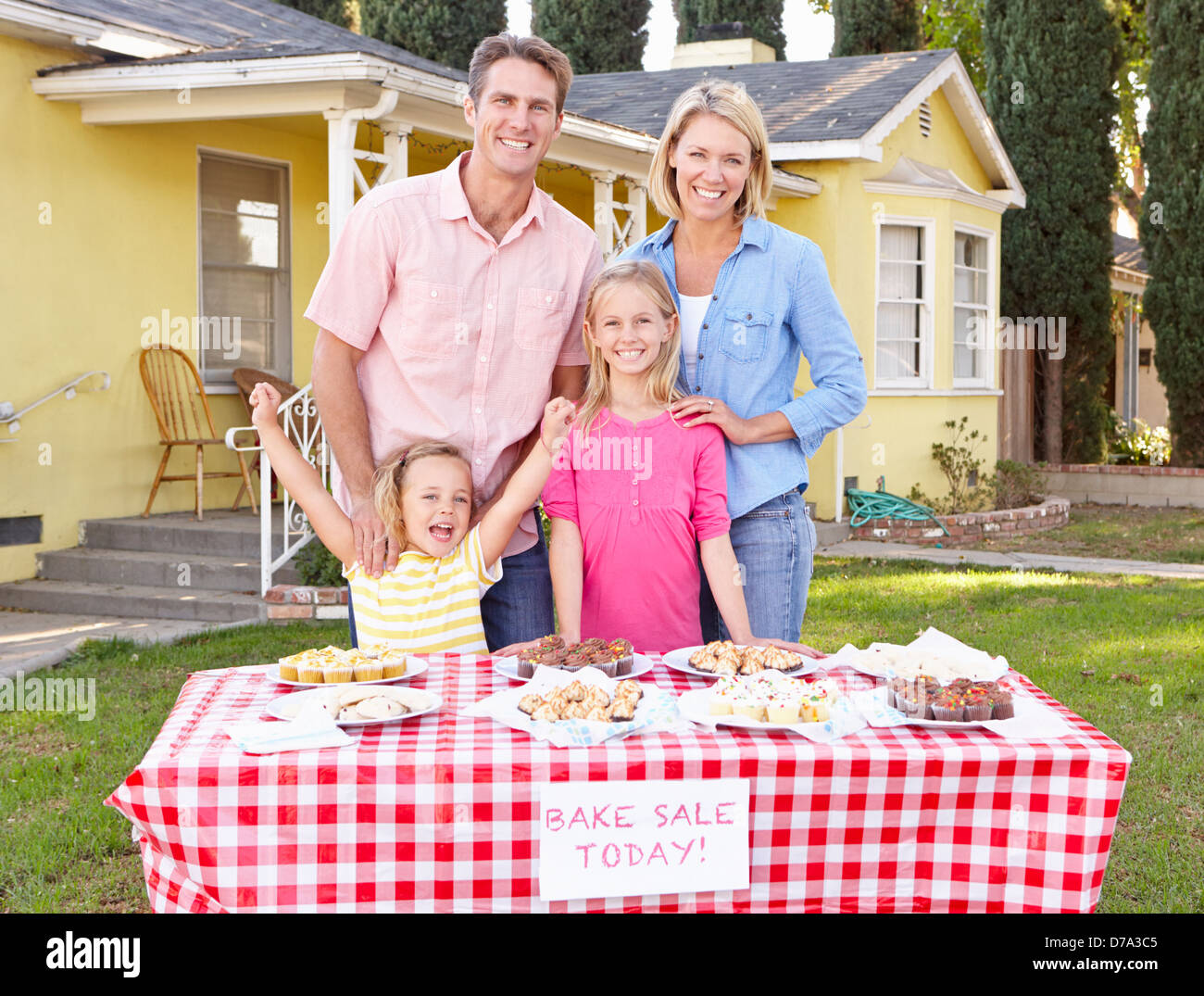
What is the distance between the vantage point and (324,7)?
2230cm

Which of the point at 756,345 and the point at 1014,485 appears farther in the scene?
the point at 1014,485

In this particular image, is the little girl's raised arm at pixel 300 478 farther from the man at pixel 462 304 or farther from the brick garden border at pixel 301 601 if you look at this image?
the brick garden border at pixel 301 601

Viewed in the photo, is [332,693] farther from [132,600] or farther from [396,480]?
[132,600]

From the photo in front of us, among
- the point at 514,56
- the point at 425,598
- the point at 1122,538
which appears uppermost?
the point at 514,56

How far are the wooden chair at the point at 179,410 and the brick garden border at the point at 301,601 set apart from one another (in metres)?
1.51

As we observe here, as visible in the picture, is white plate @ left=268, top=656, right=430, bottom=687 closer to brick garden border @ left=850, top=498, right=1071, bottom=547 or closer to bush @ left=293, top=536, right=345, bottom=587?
bush @ left=293, top=536, right=345, bottom=587

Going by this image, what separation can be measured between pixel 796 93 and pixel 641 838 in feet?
41.4

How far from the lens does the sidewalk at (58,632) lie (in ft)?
20.7

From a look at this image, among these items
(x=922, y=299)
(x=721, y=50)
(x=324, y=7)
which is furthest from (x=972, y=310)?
(x=324, y=7)

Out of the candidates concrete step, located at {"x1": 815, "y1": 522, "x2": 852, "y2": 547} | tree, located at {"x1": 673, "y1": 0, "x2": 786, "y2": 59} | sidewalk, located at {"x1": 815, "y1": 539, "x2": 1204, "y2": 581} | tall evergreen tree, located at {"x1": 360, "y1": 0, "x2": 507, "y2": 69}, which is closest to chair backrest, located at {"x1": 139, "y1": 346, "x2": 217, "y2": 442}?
sidewalk, located at {"x1": 815, "y1": 539, "x2": 1204, "y2": 581}

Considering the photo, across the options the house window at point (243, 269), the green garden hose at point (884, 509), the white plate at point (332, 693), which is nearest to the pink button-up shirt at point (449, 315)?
the white plate at point (332, 693)
